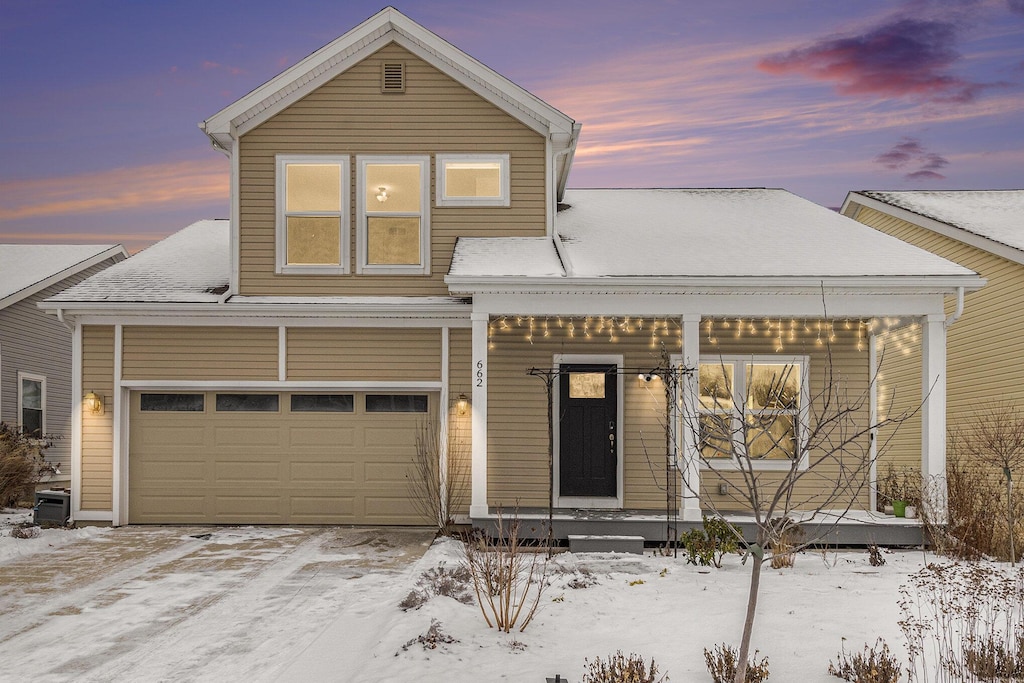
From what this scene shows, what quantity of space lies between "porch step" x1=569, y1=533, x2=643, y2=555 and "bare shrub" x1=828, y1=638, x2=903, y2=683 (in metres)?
4.51

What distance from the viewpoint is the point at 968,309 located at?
15281mm

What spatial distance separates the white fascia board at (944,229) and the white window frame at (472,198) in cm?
861

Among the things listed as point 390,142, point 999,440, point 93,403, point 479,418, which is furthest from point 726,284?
point 93,403

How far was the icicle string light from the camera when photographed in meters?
12.8

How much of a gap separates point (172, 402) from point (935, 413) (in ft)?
37.0

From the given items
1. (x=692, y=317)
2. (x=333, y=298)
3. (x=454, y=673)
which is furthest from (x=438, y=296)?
(x=454, y=673)

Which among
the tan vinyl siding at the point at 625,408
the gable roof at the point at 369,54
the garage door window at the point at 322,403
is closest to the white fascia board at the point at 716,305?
the tan vinyl siding at the point at 625,408

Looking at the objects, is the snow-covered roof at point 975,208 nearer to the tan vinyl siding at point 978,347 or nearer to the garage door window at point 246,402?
the tan vinyl siding at point 978,347

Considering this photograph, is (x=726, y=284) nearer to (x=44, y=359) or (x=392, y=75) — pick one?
(x=392, y=75)

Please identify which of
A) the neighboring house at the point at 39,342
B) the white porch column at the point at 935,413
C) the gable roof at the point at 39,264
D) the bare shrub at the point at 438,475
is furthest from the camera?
the gable roof at the point at 39,264

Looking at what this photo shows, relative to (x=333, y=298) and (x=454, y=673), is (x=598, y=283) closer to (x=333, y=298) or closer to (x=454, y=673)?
(x=333, y=298)

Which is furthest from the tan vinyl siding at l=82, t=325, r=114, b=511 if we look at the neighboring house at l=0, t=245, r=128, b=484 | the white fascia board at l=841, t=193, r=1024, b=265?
the white fascia board at l=841, t=193, r=1024, b=265

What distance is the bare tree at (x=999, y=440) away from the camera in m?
10.1

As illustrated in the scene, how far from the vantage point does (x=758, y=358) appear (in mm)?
13008
